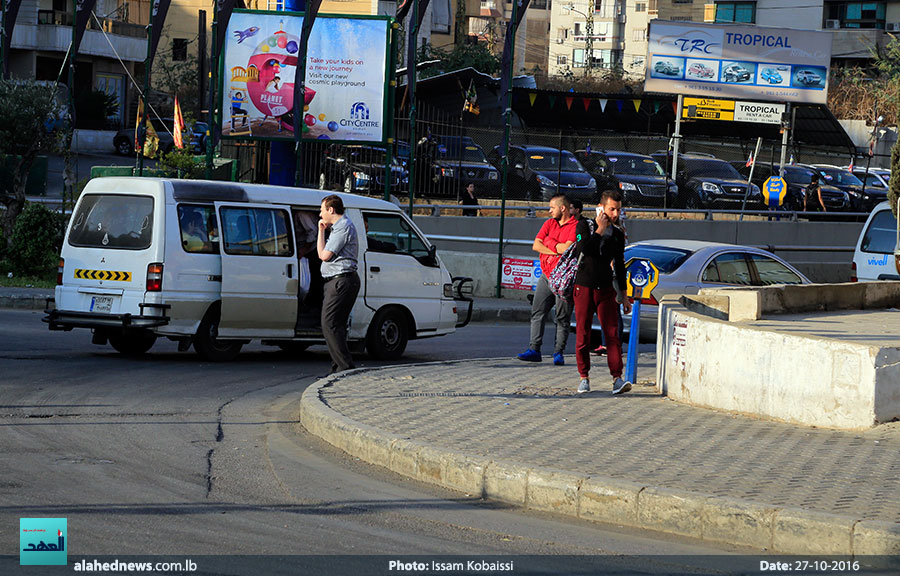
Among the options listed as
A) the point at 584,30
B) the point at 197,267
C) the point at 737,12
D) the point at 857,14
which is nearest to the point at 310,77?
the point at 197,267

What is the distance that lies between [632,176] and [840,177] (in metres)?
11.7

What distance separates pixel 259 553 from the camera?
221 inches

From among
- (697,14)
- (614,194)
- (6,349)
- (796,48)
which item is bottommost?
(6,349)

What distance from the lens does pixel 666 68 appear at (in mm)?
40688

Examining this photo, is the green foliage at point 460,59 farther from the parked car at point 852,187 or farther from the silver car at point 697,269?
the silver car at point 697,269

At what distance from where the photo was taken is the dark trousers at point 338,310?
11203 millimetres

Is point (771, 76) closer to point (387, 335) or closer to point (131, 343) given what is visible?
point (387, 335)

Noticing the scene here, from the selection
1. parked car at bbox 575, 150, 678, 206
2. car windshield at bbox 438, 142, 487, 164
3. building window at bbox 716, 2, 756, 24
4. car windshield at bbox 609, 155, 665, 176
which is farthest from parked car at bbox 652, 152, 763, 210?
building window at bbox 716, 2, 756, 24

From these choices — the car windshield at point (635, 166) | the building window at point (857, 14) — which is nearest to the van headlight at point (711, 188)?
the car windshield at point (635, 166)

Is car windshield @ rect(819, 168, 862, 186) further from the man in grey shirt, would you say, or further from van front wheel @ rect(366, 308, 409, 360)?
the man in grey shirt

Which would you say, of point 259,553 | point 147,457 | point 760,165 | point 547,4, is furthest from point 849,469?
point 547,4

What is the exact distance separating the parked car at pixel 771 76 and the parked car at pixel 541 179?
41.7 ft

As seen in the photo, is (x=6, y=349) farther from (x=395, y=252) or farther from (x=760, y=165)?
(x=760, y=165)

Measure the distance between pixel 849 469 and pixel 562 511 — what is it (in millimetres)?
1946
